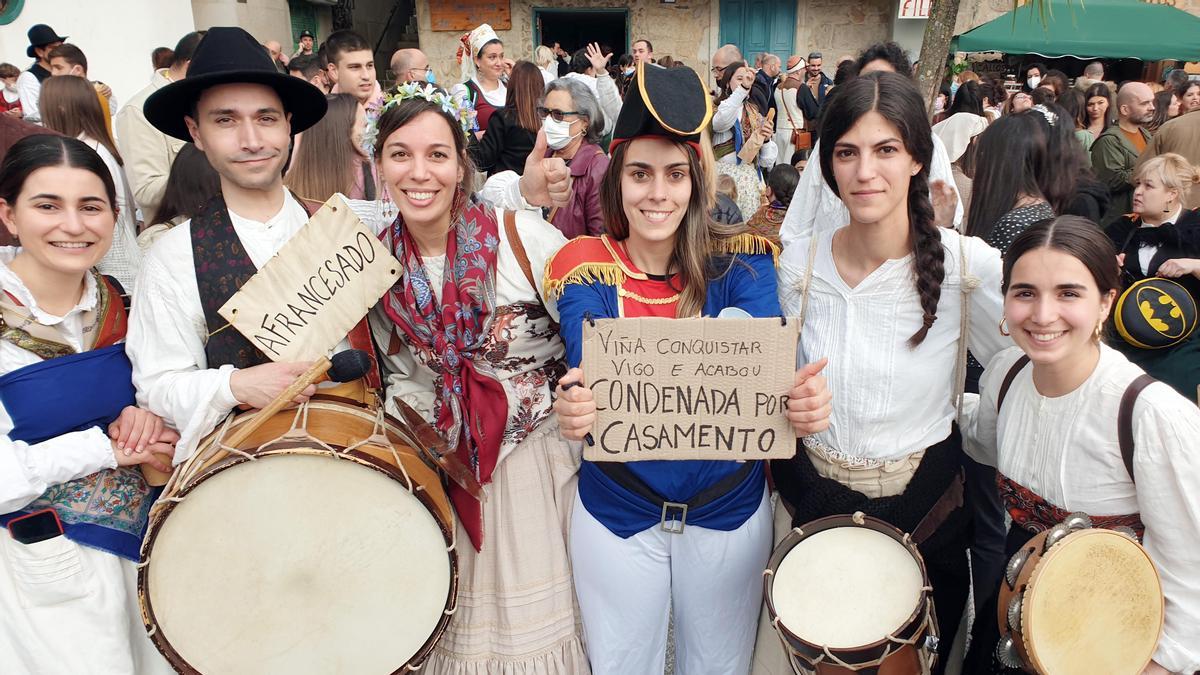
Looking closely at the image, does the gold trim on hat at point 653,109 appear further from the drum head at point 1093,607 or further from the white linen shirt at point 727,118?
the white linen shirt at point 727,118

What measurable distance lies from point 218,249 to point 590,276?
3.62ft

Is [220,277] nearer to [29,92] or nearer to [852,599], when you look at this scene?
[852,599]

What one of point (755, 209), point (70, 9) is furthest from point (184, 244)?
point (70, 9)

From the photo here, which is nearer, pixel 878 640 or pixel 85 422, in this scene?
pixel 878 640

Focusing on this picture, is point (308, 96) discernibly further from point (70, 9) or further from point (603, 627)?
point (70, 9)

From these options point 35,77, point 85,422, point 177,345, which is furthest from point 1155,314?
point 35,77

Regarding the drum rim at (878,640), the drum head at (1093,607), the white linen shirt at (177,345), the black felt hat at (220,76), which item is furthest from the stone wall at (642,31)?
the drum head at (1093,607)

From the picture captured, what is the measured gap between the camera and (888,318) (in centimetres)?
213

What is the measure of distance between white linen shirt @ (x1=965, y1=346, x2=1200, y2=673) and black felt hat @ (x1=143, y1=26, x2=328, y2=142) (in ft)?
7.61

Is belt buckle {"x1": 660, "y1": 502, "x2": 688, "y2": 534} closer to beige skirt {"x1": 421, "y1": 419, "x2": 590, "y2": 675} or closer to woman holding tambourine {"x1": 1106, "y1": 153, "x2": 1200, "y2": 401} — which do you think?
beige skirt {"x1": 421, "y1": 419, "x2": 590, "y2": 675}

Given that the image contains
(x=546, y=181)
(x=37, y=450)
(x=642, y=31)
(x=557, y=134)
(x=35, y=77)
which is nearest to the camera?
(x=37, y=450)

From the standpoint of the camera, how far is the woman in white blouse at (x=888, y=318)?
6.79 feet

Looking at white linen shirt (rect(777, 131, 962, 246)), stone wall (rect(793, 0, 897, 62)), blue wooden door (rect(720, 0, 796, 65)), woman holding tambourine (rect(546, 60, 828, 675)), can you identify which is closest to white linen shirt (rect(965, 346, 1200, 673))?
woman holding tambourine (rect(546, 60, 828, 675))

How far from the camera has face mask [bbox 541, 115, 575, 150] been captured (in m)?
4.46
